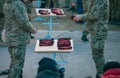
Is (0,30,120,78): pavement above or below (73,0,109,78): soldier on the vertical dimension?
below

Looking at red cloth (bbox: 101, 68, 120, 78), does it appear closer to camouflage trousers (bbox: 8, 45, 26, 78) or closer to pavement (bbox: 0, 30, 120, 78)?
camouflage trousers (bbox: 8, 45, 26, 78)

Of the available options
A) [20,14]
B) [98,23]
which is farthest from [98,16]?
[20,14]

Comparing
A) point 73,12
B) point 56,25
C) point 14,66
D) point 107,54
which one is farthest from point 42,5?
point 14,66

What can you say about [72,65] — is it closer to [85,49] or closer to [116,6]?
[85,49]

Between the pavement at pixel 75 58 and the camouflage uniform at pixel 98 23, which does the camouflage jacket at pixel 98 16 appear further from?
the pavement at pixel 75 58

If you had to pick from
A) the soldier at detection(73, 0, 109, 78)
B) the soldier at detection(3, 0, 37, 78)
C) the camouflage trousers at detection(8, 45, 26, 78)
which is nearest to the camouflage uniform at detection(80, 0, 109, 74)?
the soldier at detection(73, 0, 109, 78)

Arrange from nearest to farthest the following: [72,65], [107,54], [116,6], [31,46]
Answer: [72,65]
[107,54]
[31,46]
[116,6]

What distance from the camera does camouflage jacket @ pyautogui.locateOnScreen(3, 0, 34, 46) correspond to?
7363mm

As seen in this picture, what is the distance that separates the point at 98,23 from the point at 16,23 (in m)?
1.80

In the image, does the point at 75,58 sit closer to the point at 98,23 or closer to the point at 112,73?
the point at 98,23

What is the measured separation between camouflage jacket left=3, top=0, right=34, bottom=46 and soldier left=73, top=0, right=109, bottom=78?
1.29 metres

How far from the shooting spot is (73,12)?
17.0 metres

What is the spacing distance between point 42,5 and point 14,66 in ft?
31.3

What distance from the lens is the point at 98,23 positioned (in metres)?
8.00
